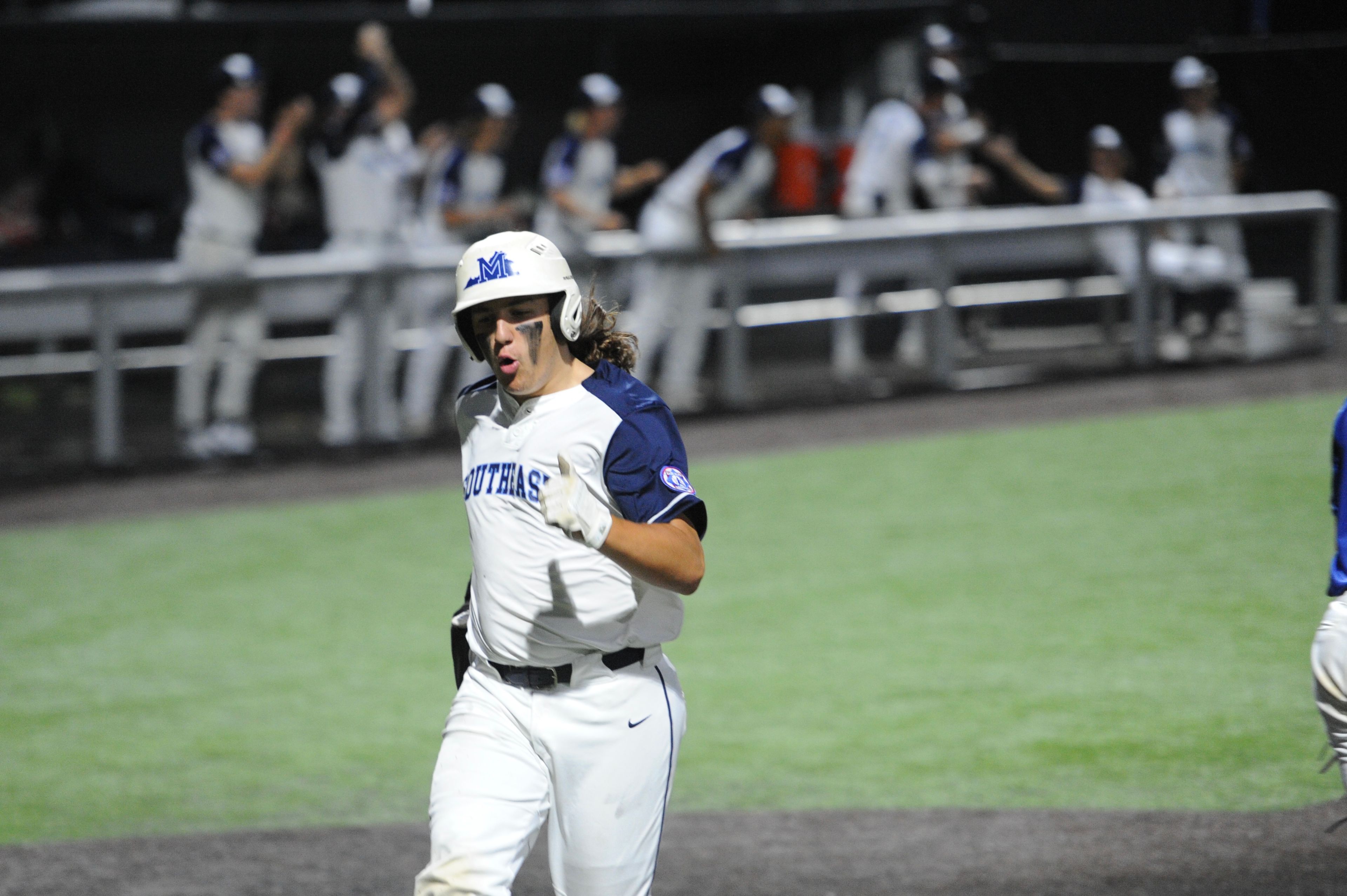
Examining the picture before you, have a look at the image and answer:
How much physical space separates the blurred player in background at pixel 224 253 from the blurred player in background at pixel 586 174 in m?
2.20

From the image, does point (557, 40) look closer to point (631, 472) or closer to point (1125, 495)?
point (1125, 495)

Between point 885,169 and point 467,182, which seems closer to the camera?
point 467,182

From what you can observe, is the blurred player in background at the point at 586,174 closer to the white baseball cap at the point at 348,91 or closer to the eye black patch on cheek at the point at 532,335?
the white baseball cap at the point at 348,91

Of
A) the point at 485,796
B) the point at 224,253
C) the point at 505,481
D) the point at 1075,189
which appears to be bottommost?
the point at 485,796

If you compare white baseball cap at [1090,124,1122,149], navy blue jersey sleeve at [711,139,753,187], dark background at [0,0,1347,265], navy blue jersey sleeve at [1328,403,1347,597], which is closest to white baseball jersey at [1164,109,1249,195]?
white baseball cap at [1090,124,1122,149]

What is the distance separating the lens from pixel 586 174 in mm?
12703

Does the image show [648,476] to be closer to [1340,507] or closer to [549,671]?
[549,671]

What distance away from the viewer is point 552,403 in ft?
11.6

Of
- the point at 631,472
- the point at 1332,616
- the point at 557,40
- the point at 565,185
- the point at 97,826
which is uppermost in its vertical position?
the point at 557,40

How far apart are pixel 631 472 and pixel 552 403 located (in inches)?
10.3

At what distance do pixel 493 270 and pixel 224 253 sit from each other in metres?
7.97

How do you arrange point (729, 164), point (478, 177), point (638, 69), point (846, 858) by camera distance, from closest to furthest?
1. point (846, 858)
2. point (729, 164)
3. point (478, 177)
4. point (638, 69)

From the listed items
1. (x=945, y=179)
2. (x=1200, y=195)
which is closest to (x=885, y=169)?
(x=945, y=179)

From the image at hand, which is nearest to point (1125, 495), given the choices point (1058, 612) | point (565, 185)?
point (1058, 612)
